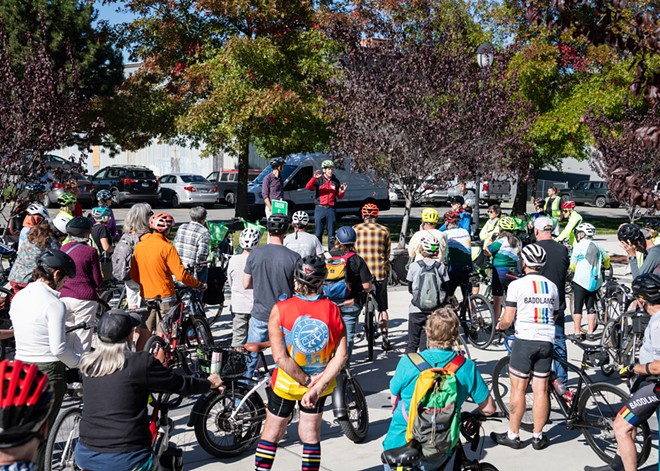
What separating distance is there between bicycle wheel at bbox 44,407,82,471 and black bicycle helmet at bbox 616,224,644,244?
20.6 ft

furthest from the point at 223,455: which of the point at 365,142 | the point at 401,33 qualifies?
the point at 401,33

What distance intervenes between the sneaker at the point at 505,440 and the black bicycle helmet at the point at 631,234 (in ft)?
10.5

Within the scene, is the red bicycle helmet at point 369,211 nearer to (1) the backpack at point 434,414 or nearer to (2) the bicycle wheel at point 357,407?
(2) the bicycle wheel at point 357,407

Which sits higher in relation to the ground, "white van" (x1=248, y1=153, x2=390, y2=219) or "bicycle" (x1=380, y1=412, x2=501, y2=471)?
"white van" (x1=248, y1=153, x2=390, y2=219)

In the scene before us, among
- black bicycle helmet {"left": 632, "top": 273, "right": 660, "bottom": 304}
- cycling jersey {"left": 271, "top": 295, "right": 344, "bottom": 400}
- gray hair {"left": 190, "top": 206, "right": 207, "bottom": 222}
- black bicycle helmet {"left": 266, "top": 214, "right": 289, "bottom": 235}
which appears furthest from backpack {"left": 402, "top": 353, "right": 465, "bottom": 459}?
gray hair {"left": 190, "top": 206, "right": 207, "bottom": 222}

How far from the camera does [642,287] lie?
18.7ft

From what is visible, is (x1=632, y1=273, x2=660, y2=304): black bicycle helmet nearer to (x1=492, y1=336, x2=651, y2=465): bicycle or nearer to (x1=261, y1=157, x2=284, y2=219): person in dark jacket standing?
(x1=492, y1=336, x2=651, y2=465): bicycle

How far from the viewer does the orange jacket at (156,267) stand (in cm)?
789

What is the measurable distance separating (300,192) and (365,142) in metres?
8.46

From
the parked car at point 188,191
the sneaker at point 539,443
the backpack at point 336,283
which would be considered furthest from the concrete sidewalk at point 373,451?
the parked car at point 188,191

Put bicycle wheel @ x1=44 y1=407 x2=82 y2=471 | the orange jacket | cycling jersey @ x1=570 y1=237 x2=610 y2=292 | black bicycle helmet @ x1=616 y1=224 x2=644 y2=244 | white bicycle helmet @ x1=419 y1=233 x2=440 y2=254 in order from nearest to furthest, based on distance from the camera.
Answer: bicycle wheel @ x1=44 y1=407 x2=82 y2=471, the orange jacket, white bicycle helmet @ x1=419 y1=233 x2=440 y2=254, black bicycle helmet @ x1=616 y1=224 x2=644 y2=244, cycling jersey @ x1=570 y1=237 x2=610 y2=292

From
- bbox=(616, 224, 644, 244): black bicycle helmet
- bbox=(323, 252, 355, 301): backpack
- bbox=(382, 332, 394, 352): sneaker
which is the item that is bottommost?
bbox=(382, 332, 394, 352): sneaker

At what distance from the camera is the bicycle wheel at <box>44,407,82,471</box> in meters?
5.31

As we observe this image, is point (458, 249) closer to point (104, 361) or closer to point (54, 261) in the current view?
point (54, 261)
